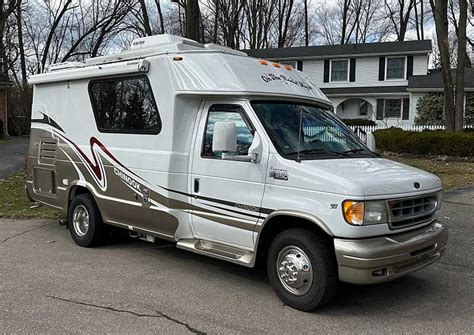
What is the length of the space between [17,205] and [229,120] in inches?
254

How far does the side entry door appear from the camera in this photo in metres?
4.99

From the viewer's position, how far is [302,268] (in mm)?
4613

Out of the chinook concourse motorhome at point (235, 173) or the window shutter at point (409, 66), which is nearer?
the chinook concourse motorhome at point (235, 173)

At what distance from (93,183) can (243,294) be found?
2.89 metres

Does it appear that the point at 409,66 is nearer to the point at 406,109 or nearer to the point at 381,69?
the point at 381,69

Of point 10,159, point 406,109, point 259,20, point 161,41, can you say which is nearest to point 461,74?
point 406,109

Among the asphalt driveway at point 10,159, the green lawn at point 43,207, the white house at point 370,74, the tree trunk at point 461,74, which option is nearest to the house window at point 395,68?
the white house at point 370,74

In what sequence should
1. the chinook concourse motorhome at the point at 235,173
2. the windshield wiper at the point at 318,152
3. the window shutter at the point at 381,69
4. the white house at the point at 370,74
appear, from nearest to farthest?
the chinook concourse motorhome at the point at 235,173
the windshield wiper at the point at 318,152
the white house at the point at 370,74
the window shutter at the point at 381,69

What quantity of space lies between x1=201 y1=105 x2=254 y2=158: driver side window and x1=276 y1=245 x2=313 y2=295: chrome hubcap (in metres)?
1.14

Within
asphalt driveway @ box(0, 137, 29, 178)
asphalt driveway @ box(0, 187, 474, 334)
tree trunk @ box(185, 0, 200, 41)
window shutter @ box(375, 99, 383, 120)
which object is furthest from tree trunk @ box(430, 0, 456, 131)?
asphalt driveway @ box(0, 137, 29, 178)

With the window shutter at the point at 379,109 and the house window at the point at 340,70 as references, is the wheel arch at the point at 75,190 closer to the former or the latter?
the window shutter at the point at 379,109

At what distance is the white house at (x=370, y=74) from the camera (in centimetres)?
3066

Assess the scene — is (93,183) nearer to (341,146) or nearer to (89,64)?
(89,64)

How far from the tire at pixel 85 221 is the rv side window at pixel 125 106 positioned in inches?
43.0
